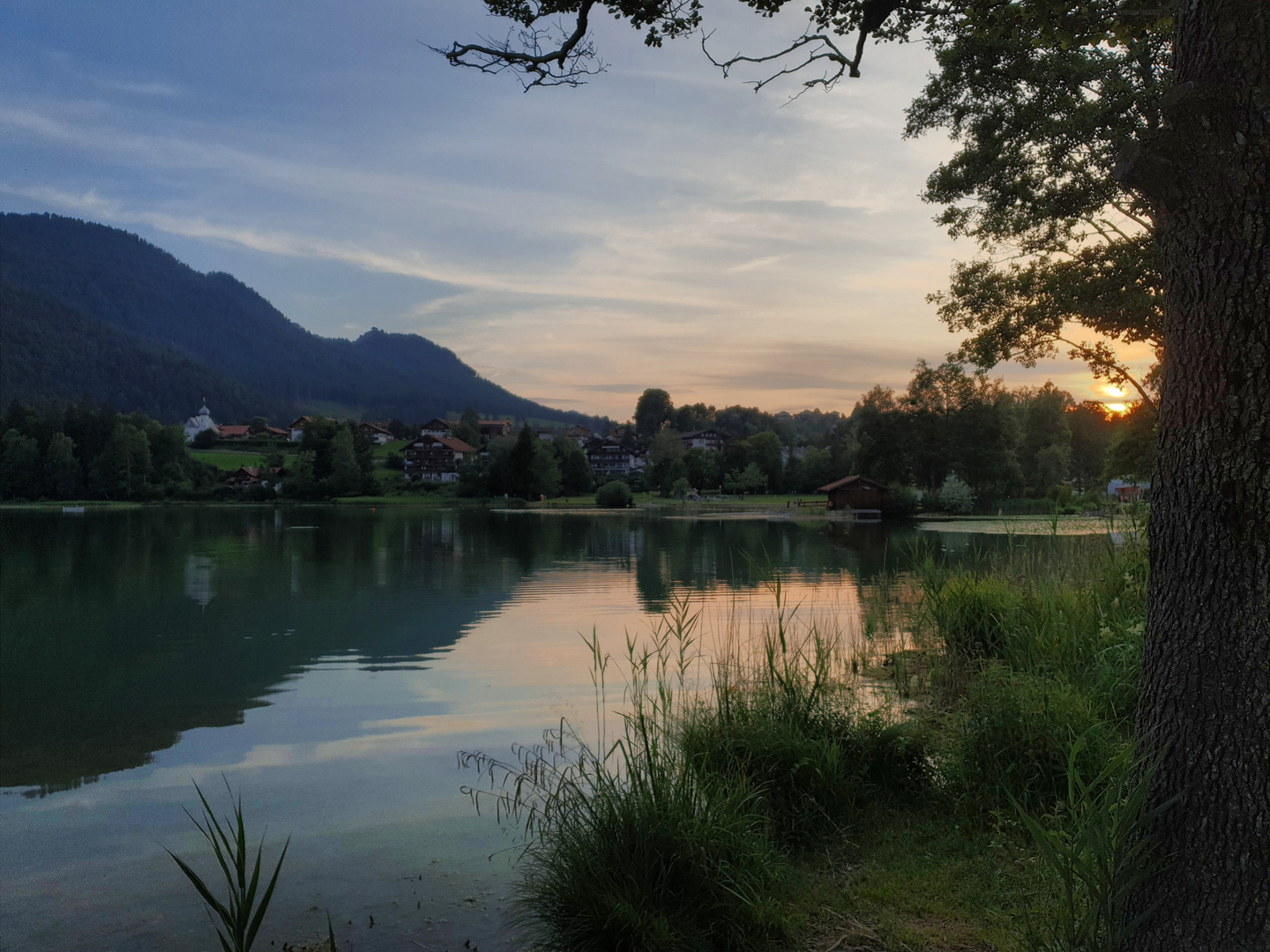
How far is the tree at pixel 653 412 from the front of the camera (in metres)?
177

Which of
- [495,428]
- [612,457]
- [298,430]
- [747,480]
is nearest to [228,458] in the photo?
[298,430]

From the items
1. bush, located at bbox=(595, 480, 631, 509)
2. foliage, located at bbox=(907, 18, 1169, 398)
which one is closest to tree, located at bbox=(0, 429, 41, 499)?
bush, located at bbox=(595, 480, 631, 509)

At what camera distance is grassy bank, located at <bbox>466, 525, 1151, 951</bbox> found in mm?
3864

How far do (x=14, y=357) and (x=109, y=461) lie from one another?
109 meters

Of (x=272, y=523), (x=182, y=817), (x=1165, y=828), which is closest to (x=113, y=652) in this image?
(x=182, y=817)

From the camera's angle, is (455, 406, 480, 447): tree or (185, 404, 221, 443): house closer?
(455, 406, 480, 447): tree

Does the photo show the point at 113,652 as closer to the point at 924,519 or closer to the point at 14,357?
the point at 924,519

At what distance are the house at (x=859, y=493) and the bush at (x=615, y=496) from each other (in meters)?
23.5

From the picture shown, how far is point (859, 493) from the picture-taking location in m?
68.9

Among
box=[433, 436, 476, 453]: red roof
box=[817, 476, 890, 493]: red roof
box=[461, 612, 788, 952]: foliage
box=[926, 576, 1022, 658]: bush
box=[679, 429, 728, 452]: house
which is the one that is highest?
box=[679, 429, 728, 452]: house

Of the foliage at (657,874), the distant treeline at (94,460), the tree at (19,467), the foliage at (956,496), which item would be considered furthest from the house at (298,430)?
the foliage at (657,874)

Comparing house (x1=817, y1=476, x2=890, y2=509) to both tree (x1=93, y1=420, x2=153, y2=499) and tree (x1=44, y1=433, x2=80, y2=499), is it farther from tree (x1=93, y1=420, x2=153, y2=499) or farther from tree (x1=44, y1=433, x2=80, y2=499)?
tree (x1=44, y1=433, x2=80, y2=499)

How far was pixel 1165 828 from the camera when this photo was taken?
3000mm

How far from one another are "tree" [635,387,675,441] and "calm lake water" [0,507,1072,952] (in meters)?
150
